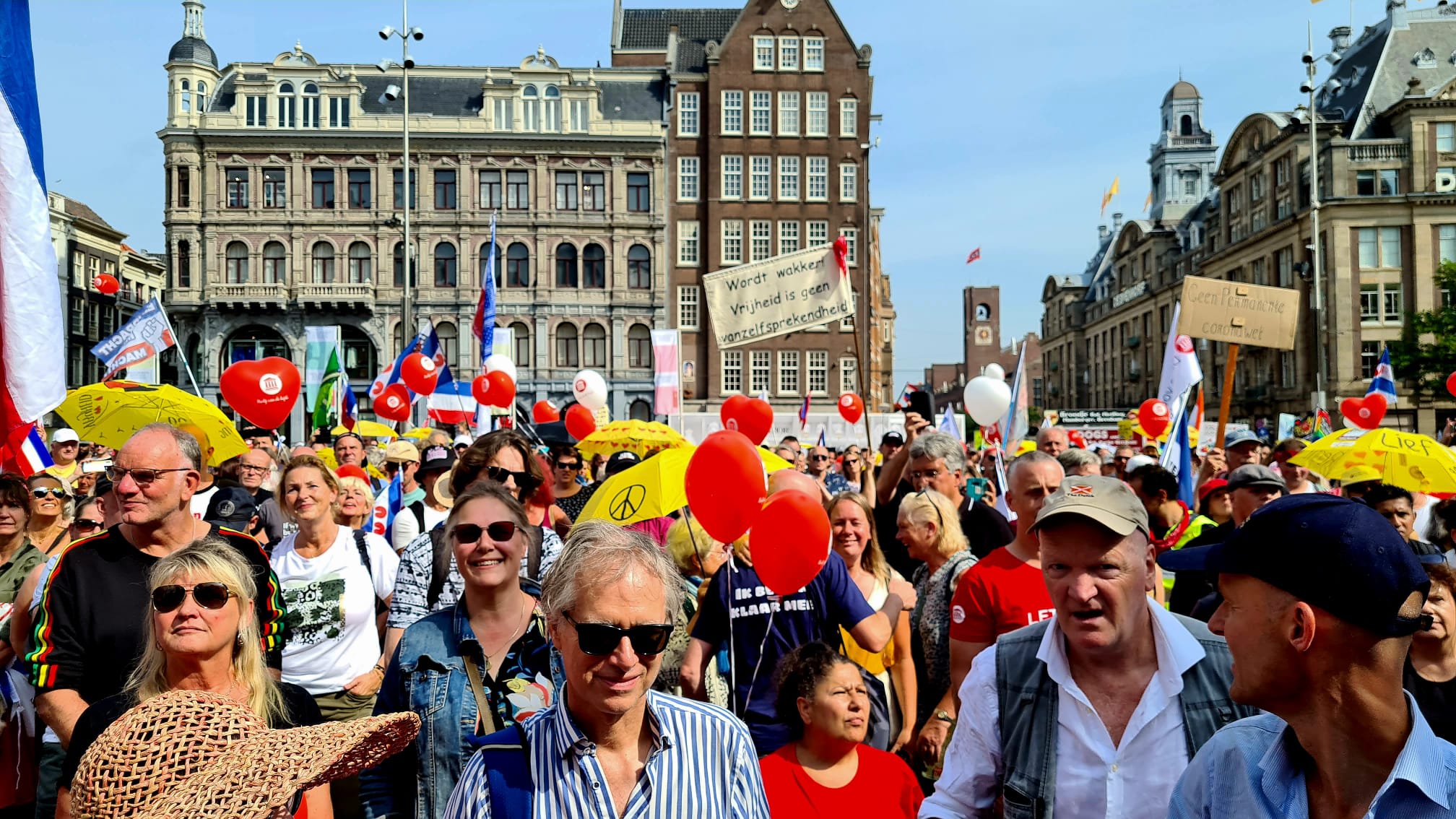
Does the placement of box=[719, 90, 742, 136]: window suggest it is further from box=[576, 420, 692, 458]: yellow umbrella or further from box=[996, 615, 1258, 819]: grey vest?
box=[996, 615, 1258, 819]: grey vest

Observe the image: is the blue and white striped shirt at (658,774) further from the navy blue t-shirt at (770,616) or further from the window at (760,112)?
the window at (760,112)

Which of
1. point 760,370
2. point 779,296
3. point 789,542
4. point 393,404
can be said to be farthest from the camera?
point 760,370

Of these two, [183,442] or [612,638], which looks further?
[183,442]

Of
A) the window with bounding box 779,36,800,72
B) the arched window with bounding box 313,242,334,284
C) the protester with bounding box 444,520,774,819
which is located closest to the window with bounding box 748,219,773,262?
the window with bounding box 779,36,800,72

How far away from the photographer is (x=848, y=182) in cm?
4725

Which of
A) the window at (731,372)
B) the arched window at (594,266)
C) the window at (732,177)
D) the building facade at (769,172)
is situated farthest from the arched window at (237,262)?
the window at (731,372)

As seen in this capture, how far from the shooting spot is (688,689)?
462 cm

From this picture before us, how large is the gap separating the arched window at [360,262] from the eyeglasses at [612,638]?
46.9m

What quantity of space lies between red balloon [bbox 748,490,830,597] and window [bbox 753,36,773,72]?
4520 centimetres

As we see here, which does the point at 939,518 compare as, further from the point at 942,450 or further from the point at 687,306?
the point at 687,306

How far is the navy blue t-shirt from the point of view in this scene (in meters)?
4.76

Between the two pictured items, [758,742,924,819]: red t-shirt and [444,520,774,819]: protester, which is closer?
[444,520,774,819]: protester

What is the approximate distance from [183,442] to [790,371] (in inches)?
1743

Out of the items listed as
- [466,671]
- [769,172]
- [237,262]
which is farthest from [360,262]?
[466,671]
